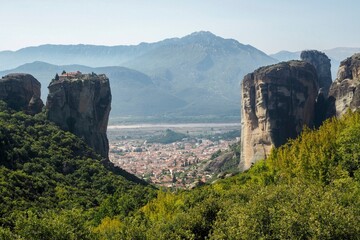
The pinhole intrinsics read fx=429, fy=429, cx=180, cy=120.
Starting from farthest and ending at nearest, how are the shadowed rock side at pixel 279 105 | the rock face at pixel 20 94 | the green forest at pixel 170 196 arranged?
the shadowed rock side at pixel 279 105, the rock face at pixel 20 94, the green forest at pixel 170 196

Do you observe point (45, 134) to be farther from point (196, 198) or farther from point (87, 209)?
point (196, 198)

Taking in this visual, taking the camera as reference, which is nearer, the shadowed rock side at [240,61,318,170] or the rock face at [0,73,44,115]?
the rock face at [0,73,44,115]

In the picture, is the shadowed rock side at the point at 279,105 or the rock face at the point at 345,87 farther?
the shadowed rock side at the point at 279,105

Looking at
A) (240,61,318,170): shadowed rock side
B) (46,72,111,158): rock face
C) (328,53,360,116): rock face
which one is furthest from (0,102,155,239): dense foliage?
(328,53,360,116): rock face

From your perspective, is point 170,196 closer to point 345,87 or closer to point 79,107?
point 79,107

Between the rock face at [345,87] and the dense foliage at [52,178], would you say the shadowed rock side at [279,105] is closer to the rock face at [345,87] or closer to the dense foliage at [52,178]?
the rock face at [345,87]

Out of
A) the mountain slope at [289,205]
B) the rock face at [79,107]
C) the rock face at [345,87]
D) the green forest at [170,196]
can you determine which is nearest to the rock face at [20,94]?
the rock face at [79,107]

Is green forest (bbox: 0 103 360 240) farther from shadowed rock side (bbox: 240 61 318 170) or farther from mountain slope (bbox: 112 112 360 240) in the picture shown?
shadowed rock side (bbox: 240 61 318 170)

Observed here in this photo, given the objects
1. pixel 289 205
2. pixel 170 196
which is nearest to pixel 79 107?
pixel 170 196
